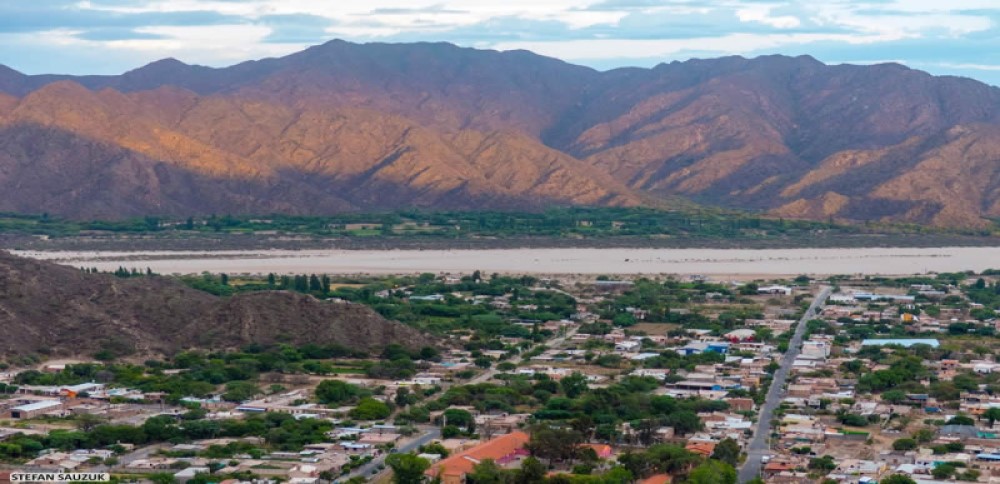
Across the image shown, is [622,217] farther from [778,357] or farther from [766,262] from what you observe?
[778,357]

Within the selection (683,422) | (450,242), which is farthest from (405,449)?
(450,242)

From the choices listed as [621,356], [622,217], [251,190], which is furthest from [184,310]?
[251,190]

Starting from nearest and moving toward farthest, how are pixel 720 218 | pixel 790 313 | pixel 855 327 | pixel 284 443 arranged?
pixel 284 443, pixel 855 327, pixel 790 313, pixel 720 218

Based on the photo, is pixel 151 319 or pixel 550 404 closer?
pixel 550 404

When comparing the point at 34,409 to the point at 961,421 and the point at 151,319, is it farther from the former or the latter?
the point at 961,421

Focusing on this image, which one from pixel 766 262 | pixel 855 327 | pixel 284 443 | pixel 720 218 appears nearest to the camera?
pixel 284 443

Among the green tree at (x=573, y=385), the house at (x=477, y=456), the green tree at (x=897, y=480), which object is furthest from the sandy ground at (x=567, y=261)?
the green tree at (x=897, y=480)
